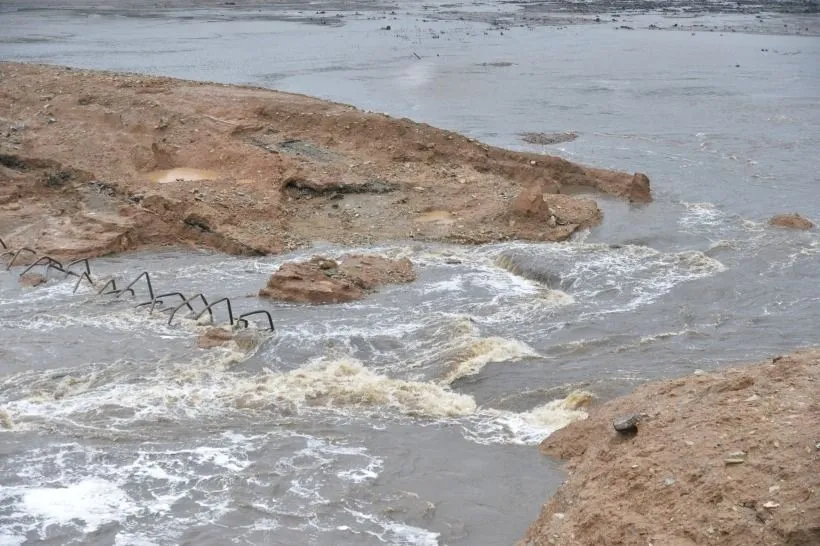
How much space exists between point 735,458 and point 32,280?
38.4 ft

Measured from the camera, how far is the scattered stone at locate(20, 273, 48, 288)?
50.6 ft

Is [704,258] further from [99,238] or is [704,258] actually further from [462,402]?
[99,238]

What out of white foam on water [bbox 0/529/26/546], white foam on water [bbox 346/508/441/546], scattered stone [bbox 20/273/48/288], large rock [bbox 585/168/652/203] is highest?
large rock [bbox 585/168/652/203]

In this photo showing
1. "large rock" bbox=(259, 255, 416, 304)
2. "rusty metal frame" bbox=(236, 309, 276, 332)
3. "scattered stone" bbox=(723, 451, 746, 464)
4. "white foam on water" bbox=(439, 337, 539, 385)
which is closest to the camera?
"scattered stone" bbox=(723, 451, 746, 464)

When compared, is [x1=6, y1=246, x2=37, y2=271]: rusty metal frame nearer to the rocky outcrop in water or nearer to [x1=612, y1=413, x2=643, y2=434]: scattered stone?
the rocky outcrop in water

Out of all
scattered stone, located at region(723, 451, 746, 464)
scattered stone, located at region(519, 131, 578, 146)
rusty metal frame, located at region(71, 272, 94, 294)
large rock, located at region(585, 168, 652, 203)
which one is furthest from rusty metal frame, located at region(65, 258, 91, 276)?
scattered stone, located at region(519, 131, 578, 146)

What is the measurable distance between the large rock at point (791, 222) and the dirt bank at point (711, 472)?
9.40 m

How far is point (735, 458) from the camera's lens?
23.4 feet

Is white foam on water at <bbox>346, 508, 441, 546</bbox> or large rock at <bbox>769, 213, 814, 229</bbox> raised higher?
large rock at <bbox>769, 213, 814, 229</bbox>

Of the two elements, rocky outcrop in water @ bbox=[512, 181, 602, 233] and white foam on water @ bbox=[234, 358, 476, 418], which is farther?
rocky outcrop in water @ bbox=[512, 181, 602, 233]

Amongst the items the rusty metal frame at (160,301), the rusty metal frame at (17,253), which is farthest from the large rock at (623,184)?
the rusty metal frame at (17,253)

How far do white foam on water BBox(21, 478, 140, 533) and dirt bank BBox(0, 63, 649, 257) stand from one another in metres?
7.62

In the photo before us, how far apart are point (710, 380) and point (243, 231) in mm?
10031

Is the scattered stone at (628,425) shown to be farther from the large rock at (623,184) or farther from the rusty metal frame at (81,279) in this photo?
the large rock at (623,184)
